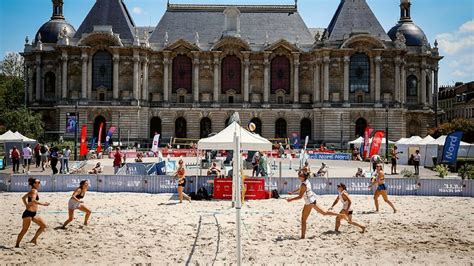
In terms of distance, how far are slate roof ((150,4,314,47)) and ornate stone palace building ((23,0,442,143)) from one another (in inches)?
10.2

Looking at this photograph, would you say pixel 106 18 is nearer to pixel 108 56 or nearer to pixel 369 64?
pixel 108 56

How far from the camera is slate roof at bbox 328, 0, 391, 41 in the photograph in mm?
72688

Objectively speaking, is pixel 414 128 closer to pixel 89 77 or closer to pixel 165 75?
pixel 165 75

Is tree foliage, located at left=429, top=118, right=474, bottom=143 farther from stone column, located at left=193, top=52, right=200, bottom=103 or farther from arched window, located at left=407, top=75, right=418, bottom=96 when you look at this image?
stone column, located at left=193, top=52, right=200, bottom=103

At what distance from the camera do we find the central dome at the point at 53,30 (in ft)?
259

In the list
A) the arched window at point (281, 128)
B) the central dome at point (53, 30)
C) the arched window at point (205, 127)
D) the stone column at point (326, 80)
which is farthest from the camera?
the central dome at point (53, 30)

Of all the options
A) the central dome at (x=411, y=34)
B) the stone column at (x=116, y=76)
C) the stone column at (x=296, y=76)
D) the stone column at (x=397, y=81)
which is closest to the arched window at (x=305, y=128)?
the stone column at (x=296, y=76)

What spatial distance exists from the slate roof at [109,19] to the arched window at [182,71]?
7098 mm

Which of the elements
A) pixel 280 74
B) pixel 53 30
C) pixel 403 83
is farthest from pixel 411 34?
pixel 53 30

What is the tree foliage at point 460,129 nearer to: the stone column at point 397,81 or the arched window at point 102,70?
the stone column at point 397,81

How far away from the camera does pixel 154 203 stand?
926 inches

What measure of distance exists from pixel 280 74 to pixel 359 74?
1056 cm

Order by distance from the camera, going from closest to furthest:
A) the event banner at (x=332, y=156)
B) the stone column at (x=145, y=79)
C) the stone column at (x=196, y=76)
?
the event banner at (x=332, y=156) → the stone column at (x=145, y=79) → the stone column at (x=196, y=76)

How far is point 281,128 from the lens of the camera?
72.9 m
